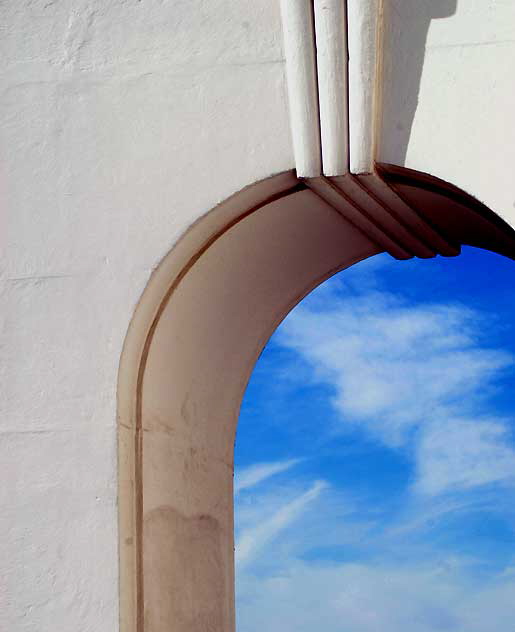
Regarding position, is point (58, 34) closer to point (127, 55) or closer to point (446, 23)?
point (127, 55)

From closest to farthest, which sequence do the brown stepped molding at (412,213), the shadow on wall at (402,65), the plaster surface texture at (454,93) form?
1. the plaster surface texture at (454,93)
2. the shadow on wall at (402,65)
3. the brown stepped molding at (412,213)

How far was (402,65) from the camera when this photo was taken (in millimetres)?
4758

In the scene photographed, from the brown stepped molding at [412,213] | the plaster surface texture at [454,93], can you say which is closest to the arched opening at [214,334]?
the brown stepped molding at [412,213]

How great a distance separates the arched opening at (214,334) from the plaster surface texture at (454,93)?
0.41 ft

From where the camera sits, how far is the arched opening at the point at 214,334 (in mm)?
4898

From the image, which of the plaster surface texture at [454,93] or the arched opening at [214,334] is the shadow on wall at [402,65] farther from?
the arched opening at [214,334]

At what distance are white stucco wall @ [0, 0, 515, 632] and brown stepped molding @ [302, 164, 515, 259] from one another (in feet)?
0.53

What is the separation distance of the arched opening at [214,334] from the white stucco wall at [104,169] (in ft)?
0.34

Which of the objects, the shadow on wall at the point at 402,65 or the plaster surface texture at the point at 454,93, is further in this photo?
the shadow on wall at the point at 402,65

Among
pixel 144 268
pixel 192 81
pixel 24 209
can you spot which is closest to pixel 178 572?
pixel 144 268

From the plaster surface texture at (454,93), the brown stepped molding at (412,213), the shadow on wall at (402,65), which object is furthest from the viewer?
the brown stepped molding at (412,213)

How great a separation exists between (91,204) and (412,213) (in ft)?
4.89

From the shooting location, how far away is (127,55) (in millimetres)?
5090

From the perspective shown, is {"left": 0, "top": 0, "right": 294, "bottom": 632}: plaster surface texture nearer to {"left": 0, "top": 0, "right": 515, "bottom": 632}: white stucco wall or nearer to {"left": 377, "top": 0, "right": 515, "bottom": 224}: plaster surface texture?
{"left": 0, "top": 0, "right": 515, "bottom": 632}: white stucco wall
